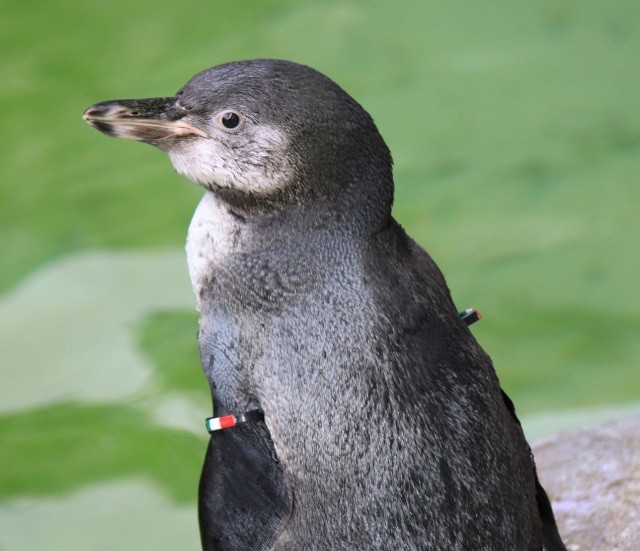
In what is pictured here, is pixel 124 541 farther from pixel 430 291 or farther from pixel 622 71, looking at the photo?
pixel 622 71

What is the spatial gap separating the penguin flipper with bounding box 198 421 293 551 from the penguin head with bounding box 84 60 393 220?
0.33 metres

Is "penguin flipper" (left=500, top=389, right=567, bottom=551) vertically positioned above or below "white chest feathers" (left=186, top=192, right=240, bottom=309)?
below

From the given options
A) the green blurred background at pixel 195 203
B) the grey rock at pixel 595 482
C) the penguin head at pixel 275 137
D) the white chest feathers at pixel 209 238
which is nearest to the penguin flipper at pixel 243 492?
the white chest feathers at pixel 209 238

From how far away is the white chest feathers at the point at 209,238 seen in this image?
1630 millimetres

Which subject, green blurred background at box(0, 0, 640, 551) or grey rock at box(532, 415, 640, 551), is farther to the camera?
green blurred background at box(0, 0, 640, 551)

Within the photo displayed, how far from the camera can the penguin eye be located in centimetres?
159

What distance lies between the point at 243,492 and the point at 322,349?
251 millimetres

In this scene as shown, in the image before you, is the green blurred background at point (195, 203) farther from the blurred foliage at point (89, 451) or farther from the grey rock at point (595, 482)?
the grey rock at point (595, 482)

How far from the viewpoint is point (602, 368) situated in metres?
3.07

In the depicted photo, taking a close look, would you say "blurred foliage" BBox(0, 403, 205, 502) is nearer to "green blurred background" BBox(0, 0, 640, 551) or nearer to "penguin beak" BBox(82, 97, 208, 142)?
"green blurred background" BBox(0, 0, 640, 551)

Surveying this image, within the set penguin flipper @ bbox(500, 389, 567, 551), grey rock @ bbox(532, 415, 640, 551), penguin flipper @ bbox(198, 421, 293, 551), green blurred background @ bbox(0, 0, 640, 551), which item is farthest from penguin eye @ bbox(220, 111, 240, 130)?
green blurred background @ bbox(0, 0, 640, 551)

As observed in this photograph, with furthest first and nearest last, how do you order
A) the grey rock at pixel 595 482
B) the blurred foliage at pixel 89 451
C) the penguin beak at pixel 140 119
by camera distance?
the blurred foliage at pixel 89 451 → the grey rock at pixel 595 482 → the penguin beak at pixel 140 119

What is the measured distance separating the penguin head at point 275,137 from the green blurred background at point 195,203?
54.4 inches

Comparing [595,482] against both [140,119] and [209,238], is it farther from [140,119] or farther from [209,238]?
[140,119]
